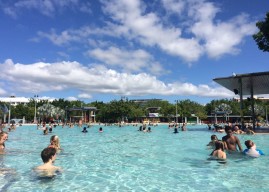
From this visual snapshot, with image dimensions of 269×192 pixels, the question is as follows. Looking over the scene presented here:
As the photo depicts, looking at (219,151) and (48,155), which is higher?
(48,155)

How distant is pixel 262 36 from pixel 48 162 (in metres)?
33.6

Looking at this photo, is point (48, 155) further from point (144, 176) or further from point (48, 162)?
point (144, 176)

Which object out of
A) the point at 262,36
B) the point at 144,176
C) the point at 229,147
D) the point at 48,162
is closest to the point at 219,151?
the point at 229,147

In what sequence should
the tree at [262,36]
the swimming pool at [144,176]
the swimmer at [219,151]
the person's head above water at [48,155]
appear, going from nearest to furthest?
the swimming pool at [144,176] < the person's head above water at [48,155] < the swimmer at [219,151] < the tree at [262,36]

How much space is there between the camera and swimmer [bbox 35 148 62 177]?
792 centimetres

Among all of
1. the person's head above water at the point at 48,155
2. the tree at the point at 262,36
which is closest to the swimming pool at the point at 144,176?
the person's head above water at the point at 48,155

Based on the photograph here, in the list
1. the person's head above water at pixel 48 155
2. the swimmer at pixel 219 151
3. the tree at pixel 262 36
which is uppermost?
the tree at pixel 262 36

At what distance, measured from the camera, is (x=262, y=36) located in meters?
35.2

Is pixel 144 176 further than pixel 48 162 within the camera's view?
Yes

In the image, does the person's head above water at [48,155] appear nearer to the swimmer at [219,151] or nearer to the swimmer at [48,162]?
the swimmer at [48,162]

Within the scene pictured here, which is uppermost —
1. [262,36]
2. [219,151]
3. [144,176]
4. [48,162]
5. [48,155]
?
[262,36]

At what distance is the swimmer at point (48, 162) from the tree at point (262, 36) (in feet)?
103

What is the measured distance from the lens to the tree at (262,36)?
3322cm

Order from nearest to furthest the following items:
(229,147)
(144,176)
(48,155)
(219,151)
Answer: (48,155) → (144,176) → (219,151) → (229,147)
